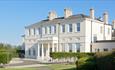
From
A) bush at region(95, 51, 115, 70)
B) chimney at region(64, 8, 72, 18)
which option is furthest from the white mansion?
bush at region(95, 51, 115, 70)

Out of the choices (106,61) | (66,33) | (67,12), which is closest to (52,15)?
(67,12)

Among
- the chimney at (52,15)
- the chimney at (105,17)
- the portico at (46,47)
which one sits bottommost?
the portico at (46,47)

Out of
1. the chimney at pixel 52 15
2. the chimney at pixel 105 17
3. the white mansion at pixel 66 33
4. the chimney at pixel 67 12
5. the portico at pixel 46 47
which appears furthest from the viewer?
the chimney at pixel 52 15

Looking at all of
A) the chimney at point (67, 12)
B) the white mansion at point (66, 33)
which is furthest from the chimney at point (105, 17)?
the chimney at point (67, 12)

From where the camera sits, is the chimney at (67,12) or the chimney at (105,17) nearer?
the chimney at (67,12)

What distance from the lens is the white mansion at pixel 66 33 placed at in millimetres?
44781

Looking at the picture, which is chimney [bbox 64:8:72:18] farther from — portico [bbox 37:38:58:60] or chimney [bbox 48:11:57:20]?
portico [bbox 37:38:58:60]

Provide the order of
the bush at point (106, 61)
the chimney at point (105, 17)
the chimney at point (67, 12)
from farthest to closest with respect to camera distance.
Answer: the chimney at point (105, 17) → the chimney at point (67, 12) → the bush at point (106, 61)

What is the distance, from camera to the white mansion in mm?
44781

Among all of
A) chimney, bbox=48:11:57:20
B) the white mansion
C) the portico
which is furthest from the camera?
chimney, bbox=48:11:57:20

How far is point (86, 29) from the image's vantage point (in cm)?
4409

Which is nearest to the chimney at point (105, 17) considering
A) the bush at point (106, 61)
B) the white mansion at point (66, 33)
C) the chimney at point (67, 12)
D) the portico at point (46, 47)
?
the white mansion at point (66, 33)

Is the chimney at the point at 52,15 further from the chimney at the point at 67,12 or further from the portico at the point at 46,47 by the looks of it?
the portico at the point at 46,47

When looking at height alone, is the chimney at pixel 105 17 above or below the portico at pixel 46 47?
above
